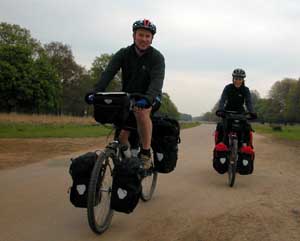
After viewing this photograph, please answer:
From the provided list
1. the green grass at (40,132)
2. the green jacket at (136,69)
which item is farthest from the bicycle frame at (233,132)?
the green grass at (40,132)

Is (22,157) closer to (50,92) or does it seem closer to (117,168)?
(117,168)

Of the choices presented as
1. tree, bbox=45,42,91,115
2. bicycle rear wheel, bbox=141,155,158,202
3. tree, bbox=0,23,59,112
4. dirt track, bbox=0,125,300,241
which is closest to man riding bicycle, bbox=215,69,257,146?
dirt track, bbox=0,125,300,241

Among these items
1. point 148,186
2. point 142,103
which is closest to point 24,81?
point 148,186

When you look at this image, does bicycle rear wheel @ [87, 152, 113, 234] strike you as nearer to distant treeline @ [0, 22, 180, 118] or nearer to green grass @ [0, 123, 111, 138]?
green grass @ [0, 123, 111, 138]

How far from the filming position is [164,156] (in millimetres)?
5395

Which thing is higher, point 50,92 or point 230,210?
point 50,92

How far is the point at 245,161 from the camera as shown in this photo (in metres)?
7.49

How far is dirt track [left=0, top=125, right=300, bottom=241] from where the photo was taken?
4234 mm

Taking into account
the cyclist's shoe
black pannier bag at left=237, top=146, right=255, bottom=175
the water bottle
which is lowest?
black pannier bag at left=237, top=146, right=255, bottom=175

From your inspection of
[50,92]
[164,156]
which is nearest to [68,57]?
[50,92]

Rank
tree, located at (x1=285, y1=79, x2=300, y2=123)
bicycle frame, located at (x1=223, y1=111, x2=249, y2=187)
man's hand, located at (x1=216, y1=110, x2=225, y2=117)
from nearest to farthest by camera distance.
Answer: bicycle frame, located at (x1=223, y1=111, x2=249, y2=187) < man's hand, located at (x1=216, y1=110, x2=225, y2=117) < tree, located at (x1=285, y1=79, x2=300, y2=123)

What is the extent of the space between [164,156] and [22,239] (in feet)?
6.96

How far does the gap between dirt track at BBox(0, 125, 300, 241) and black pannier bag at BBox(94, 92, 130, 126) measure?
3.95ft

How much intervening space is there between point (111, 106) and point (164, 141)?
53.4 inches
